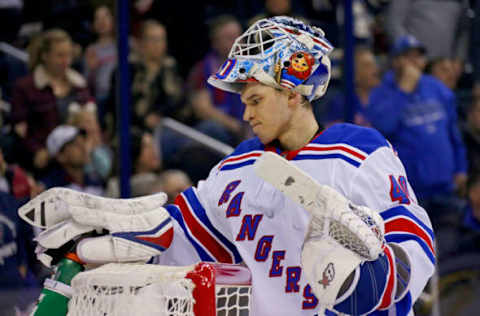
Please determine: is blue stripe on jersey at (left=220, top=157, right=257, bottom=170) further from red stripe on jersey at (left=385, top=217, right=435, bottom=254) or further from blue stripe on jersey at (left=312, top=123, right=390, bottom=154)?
red stripe on jersey at (left=385, top=217, right=435, bottom=254)

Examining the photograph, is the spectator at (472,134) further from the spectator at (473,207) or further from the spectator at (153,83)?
the spectator at (153,83)

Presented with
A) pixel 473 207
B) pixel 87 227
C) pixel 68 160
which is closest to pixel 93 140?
pixel 68 160

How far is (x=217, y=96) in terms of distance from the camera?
4.32 metres

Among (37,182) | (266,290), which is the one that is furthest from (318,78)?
(37,182)

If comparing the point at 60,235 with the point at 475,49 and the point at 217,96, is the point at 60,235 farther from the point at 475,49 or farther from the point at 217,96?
A: the point at 475,49

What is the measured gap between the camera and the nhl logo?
185cm

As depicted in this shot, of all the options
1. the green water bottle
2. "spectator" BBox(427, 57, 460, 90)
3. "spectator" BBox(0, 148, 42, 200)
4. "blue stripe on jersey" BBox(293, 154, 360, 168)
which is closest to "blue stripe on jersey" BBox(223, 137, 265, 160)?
"blue stripe on jersey" BBox(293, 154, 360, 168)

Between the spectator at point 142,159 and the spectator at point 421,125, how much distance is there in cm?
132

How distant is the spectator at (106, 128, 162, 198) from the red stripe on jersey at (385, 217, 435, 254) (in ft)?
6.99

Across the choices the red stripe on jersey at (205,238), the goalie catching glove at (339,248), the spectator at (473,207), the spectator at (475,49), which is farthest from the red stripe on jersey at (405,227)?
the spectator at (475,49)

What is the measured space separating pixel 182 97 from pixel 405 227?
7.52 ft

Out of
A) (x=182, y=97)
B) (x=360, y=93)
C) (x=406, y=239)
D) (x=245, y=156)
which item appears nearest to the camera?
(x=406, y=239)

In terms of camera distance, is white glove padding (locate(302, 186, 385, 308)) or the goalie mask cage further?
the goalie mask cage

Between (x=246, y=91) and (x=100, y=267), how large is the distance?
2.03 feet
